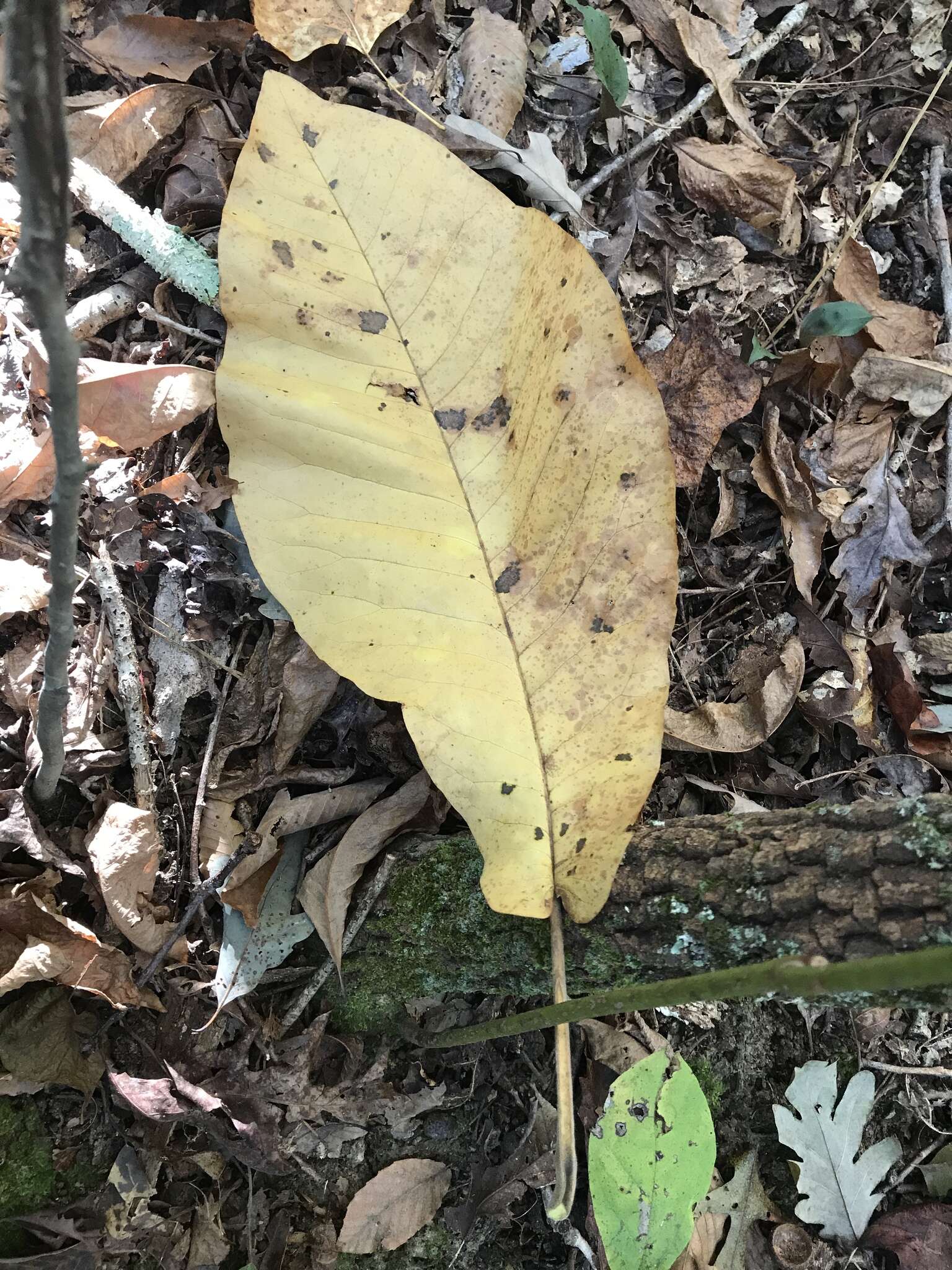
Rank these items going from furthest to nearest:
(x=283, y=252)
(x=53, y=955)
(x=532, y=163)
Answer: (x=532, y=163), (x=53, y=955), (x=283, y=252)

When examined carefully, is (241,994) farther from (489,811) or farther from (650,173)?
(650,173)

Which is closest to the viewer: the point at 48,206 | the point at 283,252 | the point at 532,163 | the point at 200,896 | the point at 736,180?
the point at 48,206

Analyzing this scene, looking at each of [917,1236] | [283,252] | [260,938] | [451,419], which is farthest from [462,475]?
[917,1236]

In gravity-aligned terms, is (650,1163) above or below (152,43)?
below

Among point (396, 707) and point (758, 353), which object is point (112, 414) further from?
point (758, 353)

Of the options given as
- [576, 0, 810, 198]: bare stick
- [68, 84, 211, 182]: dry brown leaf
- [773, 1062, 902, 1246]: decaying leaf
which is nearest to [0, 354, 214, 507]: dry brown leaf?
[68, 84, 211, 182]: dry brown leaf

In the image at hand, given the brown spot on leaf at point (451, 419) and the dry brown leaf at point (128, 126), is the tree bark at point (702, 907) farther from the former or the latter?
the dry brown leaf at point (128, 126)

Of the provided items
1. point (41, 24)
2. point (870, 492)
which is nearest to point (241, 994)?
point (41, 24)
